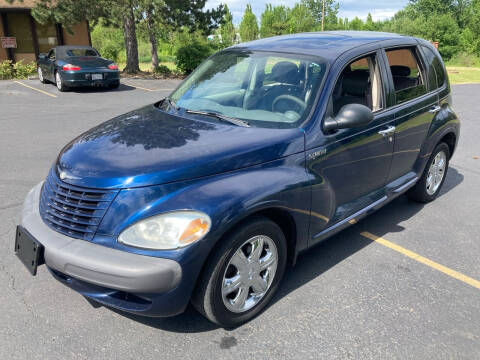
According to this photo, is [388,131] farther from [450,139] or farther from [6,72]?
[6,72]

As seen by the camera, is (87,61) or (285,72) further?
(87,61)

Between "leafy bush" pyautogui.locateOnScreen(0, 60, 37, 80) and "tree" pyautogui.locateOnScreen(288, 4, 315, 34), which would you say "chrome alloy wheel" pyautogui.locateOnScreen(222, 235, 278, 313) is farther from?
"tree" pyautogui.locateOnScreen(288, 4, 315, 34)

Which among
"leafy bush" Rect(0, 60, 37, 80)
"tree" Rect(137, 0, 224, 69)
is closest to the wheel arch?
"tree" Rect(137, 0, 224, 69)

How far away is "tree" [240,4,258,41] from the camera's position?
65.4m

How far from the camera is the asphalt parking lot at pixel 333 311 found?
2.64m

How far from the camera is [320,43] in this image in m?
3.73

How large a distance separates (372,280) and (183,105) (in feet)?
7.11

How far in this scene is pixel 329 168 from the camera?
10.6 feet

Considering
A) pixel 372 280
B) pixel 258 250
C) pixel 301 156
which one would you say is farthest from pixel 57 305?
pixel 372 280

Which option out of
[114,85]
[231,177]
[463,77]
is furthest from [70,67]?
[463,77]

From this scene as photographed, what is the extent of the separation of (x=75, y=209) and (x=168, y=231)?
63 centimetres

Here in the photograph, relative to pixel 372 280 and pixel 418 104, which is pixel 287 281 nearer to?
pixel 372 280

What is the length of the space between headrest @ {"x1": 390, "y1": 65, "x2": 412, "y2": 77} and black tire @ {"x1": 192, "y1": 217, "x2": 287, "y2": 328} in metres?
2.14

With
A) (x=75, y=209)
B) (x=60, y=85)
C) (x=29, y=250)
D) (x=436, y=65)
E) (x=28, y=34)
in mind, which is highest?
(x=28, y=34)
